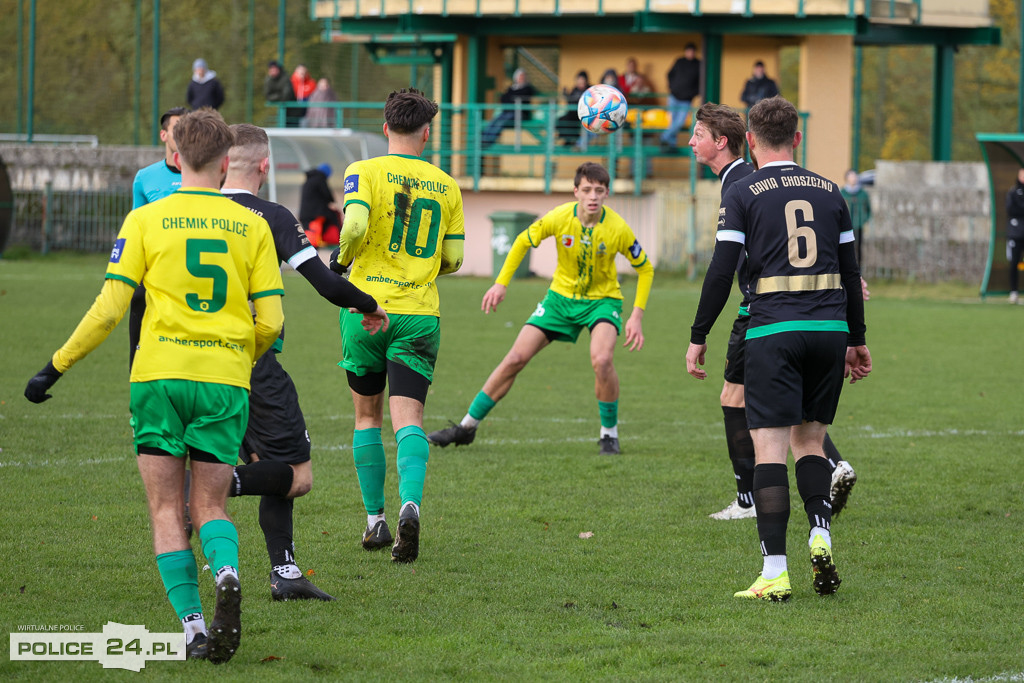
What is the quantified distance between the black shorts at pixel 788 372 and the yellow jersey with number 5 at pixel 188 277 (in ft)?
6.95

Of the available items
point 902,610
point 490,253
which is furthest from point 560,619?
point 490,253

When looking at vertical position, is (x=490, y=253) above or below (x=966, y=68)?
below

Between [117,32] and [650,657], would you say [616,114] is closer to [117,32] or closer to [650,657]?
[650,657]

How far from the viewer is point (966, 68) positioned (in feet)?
150

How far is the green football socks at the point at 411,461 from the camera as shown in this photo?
5.51 meters

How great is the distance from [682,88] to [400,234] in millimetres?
21671

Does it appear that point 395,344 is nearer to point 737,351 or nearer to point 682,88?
point 737,351

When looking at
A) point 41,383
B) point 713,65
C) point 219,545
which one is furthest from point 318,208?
point 219,545

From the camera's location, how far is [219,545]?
13.2 feet

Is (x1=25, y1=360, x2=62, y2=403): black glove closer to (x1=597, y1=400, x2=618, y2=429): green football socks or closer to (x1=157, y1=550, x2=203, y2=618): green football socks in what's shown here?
(x1=157, y1=550, x2=203, y2=618): green football socks

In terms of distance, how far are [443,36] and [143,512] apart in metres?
25.4

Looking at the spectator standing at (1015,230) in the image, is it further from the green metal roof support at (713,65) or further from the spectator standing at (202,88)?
the spectator standing at (202,88)
